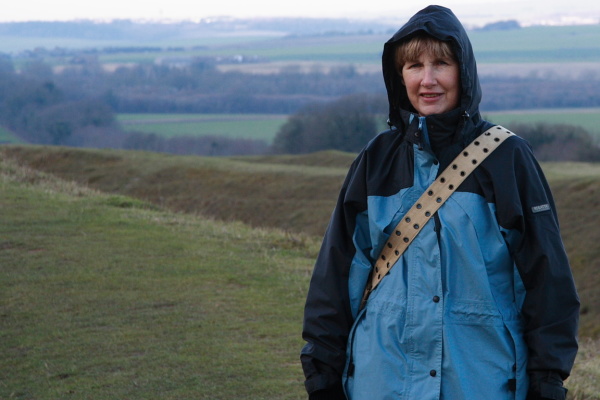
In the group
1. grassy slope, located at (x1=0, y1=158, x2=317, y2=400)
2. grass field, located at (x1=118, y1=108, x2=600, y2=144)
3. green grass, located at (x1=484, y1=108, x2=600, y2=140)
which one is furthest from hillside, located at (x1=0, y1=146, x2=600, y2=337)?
grass field, located at (x1=118, y1=108, x2=600, y2=144)

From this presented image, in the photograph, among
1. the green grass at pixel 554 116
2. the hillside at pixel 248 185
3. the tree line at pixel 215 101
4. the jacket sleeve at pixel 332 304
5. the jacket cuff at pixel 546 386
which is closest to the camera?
the jacket cuff at pixel 546 386

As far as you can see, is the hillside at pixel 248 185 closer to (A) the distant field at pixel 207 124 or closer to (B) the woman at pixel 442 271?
(B) the woman at pixel 442 271

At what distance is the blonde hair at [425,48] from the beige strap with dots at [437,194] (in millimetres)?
324

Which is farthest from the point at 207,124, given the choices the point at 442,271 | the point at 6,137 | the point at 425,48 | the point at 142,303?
the point at 442,271

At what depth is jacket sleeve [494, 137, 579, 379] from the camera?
9.46 ft

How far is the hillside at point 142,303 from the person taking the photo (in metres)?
6.13

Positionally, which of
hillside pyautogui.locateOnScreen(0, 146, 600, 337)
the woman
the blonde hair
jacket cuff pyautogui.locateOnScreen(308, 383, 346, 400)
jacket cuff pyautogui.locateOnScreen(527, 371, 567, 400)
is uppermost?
the blonde hair

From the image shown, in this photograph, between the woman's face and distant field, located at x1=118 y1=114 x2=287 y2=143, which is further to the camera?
distant field, located at x1=118 y1=114 x2=287 y2=143

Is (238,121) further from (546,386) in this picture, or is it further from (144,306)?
(546,386)

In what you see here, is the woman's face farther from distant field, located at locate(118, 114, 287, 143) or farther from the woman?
distant field, located at locate(118, 114, 287, 143)

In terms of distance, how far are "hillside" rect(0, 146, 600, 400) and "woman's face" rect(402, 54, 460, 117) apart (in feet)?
10.4

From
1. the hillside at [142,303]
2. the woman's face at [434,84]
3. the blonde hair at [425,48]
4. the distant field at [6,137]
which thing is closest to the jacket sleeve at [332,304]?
the woman's face at [434,84]

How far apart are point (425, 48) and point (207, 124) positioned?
99.4 m

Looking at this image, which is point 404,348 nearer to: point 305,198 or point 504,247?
Answer: point 504,247
